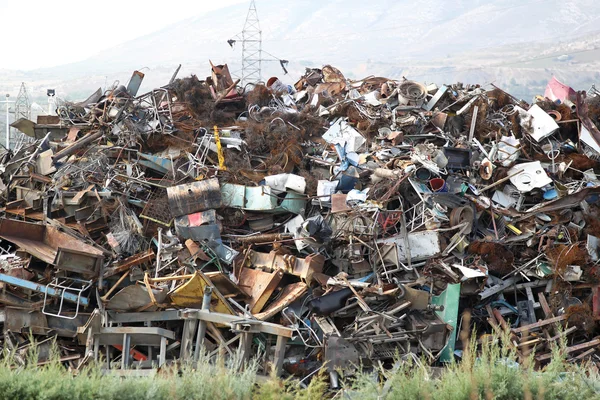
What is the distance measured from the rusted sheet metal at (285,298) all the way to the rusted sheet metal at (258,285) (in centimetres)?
16

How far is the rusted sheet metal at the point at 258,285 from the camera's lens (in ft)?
34.4

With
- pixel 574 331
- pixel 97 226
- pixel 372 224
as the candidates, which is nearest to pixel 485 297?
pixel 574 331

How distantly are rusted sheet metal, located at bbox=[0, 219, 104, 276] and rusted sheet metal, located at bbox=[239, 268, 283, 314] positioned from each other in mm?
2387

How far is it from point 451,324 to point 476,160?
13.1 feet

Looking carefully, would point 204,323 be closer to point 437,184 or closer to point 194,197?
point 194,197

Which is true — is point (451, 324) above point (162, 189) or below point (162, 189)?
below

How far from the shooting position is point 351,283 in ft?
34.1

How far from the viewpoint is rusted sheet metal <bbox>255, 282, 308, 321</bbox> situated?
10.2 metres

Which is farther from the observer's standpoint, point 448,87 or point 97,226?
point 448,87

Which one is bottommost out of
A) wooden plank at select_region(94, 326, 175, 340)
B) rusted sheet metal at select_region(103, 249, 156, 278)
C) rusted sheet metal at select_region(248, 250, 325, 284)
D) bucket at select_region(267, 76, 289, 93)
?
wooden plank at select_region(94, 326, 175, 340)

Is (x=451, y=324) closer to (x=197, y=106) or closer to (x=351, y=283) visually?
(x=351, y=283)

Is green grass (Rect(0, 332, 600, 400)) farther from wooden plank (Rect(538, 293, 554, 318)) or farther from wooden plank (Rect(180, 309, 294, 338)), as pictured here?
wooden plank (Rect(538, 293, 554, 318))

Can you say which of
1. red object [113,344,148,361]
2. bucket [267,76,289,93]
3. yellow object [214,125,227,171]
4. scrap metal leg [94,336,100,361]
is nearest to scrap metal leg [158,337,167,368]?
red object [113,344,148,361]

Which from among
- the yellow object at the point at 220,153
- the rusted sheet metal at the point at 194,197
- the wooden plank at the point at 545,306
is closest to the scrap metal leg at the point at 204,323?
the rusted sheet metal at the point at 194,197
